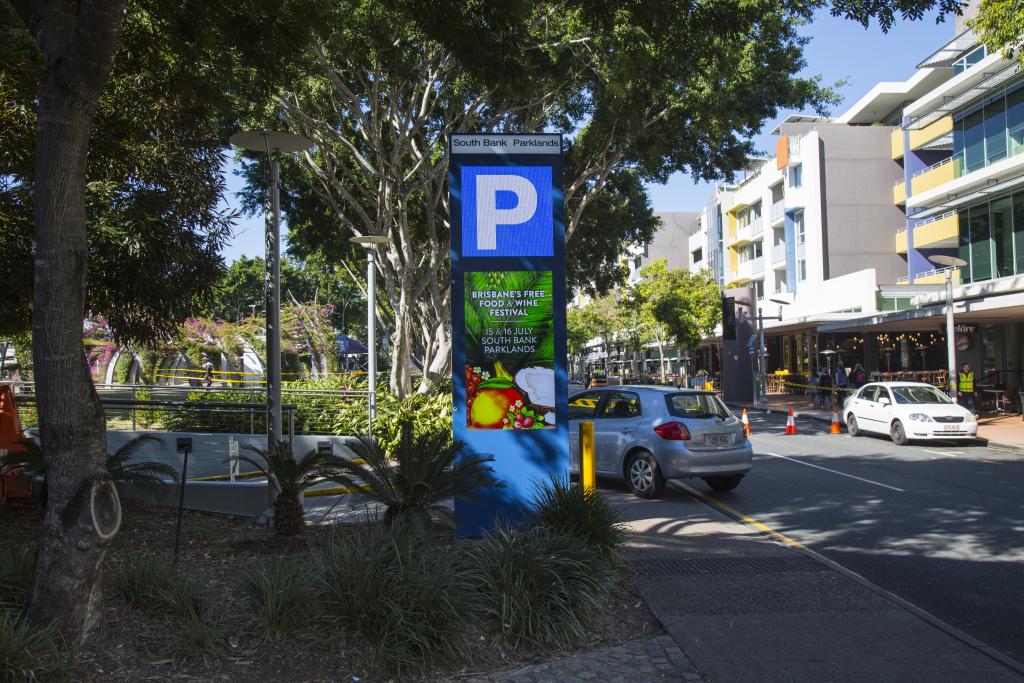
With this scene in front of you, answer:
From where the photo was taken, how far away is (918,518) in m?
9.55

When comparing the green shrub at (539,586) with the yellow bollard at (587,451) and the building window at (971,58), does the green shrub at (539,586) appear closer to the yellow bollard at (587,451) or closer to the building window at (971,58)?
the yellow bollard at (587,451)

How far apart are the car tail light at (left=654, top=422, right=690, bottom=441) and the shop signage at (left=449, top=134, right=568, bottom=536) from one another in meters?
3.29

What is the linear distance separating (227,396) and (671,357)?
191 feet

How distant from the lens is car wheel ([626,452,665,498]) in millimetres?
11008

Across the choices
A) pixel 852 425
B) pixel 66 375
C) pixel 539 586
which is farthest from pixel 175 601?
pixel 852 425

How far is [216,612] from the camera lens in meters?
5.04

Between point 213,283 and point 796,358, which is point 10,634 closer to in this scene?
point 213,283

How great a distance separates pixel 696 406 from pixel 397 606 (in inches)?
289

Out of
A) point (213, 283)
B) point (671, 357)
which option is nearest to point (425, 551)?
point (213, 283)

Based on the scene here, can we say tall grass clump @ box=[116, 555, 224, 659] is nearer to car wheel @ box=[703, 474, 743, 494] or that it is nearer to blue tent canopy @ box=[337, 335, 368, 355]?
car wheel @ box=[703, 474, 743, 494]

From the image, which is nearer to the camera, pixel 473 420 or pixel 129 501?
pixel 473 420

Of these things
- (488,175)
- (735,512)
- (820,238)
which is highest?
(820,238)

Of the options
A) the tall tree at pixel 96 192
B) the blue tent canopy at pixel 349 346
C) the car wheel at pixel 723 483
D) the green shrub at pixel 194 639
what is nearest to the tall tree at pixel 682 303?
the blue tent canopy at pixel 349 346

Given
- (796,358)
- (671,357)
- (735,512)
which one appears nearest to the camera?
(735,512)
